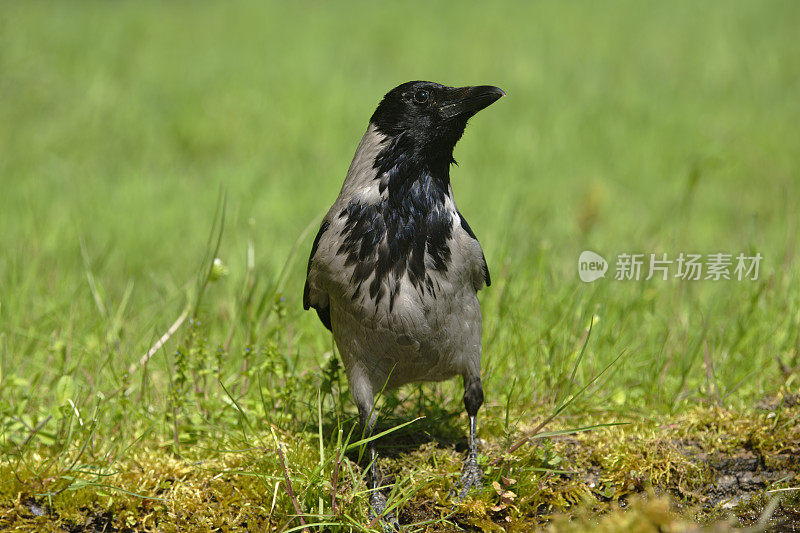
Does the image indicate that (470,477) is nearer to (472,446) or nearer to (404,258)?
(472,446)

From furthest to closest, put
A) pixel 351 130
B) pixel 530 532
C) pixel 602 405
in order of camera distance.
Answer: pixel 351 130 → pixel 602 405 → pixel 530 532

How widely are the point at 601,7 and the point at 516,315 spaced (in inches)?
432

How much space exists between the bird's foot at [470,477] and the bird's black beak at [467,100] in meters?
1.48

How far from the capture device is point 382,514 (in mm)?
2848

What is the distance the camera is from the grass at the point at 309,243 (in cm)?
326

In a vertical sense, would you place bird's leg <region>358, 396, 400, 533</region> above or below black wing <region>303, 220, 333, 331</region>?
below

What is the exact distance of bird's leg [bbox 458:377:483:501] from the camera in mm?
3200

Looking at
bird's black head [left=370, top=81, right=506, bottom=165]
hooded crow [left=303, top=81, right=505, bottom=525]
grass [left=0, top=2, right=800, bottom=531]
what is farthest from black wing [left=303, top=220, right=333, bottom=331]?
bird's black head [left=370, top=81, right=506, bottom=165]

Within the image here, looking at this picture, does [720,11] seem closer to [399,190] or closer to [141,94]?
[141,94]

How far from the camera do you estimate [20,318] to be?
445cm

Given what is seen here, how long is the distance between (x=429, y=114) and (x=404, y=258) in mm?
620

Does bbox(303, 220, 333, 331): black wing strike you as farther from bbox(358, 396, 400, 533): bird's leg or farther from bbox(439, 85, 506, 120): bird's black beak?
bbox(439, 85, 506, 120): bird's black beak

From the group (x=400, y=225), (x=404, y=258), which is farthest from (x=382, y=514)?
(x=400, y=225)

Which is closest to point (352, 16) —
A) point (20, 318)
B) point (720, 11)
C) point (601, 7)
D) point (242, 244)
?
point (601, 7)
